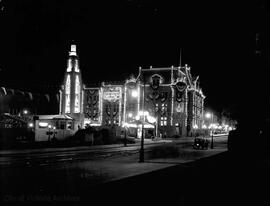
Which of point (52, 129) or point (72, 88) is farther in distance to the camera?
point (72, 88)

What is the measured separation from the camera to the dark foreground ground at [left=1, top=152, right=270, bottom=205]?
10102 millimetres

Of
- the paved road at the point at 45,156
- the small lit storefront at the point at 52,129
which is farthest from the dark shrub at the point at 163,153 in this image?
the small lit storefront at the point at 52,129

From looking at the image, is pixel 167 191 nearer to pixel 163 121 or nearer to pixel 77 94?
pixel 163 121

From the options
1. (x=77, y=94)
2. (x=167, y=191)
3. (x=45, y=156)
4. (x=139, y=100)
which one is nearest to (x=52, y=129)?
(x=45, y=156)

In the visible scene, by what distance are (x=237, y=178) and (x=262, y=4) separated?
9.88m

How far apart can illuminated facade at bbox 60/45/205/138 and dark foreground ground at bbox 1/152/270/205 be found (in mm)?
69577

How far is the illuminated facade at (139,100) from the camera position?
88.4 m

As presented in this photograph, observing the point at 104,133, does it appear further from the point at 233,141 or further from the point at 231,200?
the point at 231,200

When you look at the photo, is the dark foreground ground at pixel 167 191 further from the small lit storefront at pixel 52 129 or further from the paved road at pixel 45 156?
the small lit storefront at pixel 52 129

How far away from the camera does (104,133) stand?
49.8m

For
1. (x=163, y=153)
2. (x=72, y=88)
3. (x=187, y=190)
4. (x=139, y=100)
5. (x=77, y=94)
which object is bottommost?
(x=163, y=153)

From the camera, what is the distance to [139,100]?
92.0m

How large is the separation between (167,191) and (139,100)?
80.0 m

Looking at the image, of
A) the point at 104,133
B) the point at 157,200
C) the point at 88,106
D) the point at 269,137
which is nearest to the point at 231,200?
the point at 157,200
